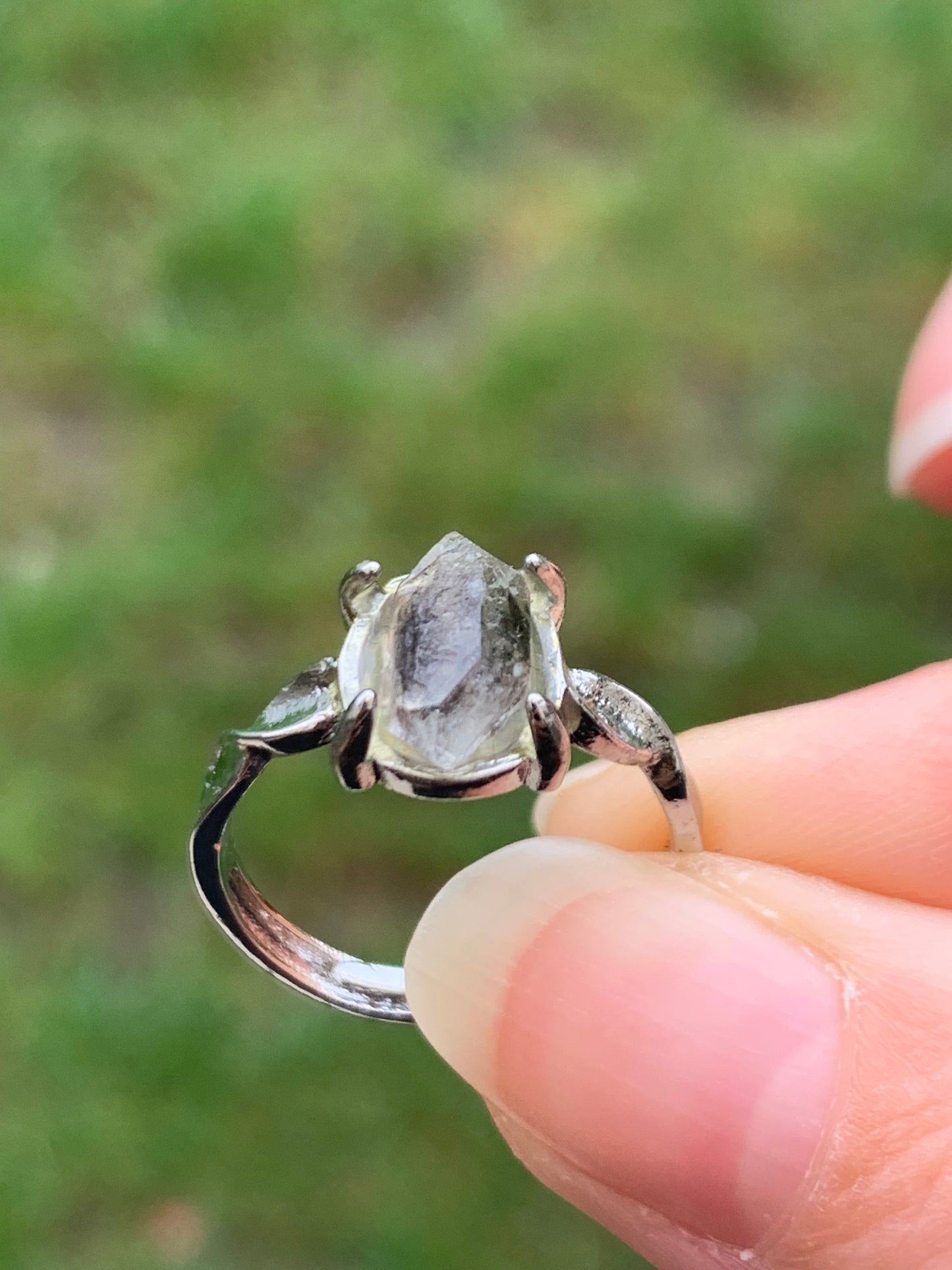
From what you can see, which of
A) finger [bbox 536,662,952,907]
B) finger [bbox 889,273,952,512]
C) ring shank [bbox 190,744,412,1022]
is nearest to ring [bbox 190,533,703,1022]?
ring shank [bbox 190,744,412,1022]

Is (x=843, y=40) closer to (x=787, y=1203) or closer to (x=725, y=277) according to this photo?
(x=725, y=277)

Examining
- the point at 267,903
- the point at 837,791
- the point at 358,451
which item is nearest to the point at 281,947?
the point at 267,903

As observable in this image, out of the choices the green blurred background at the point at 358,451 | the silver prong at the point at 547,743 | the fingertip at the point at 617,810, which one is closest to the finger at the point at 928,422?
the green blurred background at the point at 358,451

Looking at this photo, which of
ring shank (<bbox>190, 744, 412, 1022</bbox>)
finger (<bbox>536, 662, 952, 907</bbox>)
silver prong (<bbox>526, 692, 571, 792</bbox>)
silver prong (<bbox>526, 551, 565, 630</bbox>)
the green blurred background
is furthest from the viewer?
the green blurred background

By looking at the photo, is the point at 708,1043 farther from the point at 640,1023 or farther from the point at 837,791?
the point at 837,791

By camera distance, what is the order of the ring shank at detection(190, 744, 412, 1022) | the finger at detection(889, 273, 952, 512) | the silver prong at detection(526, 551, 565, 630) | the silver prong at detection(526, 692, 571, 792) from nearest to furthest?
the silver prong at detection(526, 692, 571, 792)
the silver prong at detection(526, 551, 565, 630)
the ring shank at detection(190, 744, 412, 1022)
the finger at detection(889, 273, 952, 512)

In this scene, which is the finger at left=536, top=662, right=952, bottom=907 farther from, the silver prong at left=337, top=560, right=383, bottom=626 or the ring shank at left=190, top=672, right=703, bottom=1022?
the silver prong at left=337, top=560, right=383, bottom=626

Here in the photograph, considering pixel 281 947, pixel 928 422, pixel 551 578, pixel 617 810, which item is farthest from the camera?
pixel 928 422
